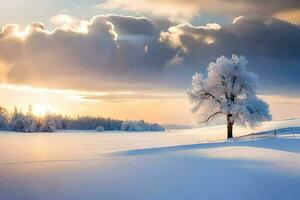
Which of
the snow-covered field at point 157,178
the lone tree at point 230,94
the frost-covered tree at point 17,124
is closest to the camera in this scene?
the snow-covered field at point 157,178

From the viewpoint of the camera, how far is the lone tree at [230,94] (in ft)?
167

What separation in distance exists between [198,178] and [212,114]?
31.0 metres

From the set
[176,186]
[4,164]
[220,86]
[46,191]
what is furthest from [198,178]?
[220,86]

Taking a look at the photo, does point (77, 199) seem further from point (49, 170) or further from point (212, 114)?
point (212, 114)

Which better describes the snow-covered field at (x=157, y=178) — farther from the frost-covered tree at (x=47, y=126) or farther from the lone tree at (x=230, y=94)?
the frost-covered tree at (x=47, y=126)

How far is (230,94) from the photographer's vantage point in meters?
51.6

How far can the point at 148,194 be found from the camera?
19438 millimetres

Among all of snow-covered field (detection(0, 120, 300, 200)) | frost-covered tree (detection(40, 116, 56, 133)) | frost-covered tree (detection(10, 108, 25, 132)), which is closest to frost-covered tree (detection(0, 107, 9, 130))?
frost-covered tree (detection(10, 108, 25, 132))

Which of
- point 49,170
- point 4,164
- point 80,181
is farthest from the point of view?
point 4,164

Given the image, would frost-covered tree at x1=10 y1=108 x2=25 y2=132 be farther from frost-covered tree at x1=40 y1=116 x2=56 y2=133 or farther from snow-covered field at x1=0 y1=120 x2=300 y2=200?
snow-covered field at x1=0 y1=120 x2=300 y2=200

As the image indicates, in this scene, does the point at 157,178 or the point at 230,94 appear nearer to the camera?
the point at 157,178

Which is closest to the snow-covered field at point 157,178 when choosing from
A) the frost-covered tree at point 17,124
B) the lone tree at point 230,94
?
the lone tree at point 230,94

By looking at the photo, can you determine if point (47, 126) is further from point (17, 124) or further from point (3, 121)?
point (3, 121)

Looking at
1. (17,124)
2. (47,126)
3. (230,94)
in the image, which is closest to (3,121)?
(17,124)
